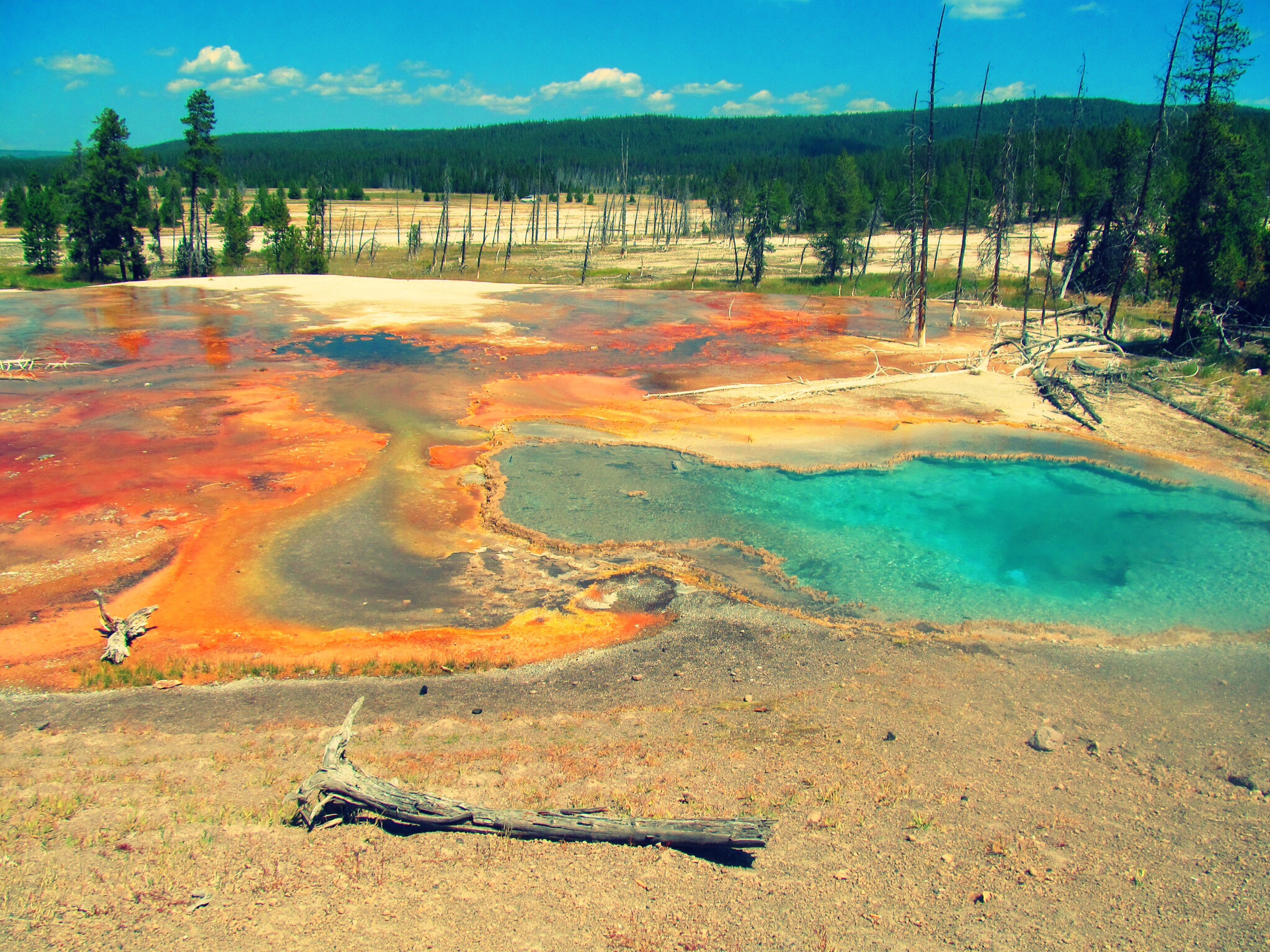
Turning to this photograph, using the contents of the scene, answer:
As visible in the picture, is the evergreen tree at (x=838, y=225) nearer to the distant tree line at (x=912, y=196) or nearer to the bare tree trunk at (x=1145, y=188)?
the distant tree line at (x=912, y=196)

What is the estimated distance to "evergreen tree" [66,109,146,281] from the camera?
150 ft

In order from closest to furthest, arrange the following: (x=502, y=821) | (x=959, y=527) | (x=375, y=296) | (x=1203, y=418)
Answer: (x=502, y=821)
(x=959, y=527)
(x=1203, y=418)
(x=375, y=296)

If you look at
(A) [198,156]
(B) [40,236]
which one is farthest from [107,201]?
(B) [40,236]

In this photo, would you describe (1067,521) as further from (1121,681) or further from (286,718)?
(286,718)

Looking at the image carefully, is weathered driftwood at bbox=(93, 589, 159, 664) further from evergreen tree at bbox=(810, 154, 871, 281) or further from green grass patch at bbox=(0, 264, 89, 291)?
evergreen tree at bbox=(810, 154, 871, 281)

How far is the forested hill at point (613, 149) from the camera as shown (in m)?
123

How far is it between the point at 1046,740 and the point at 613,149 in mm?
178154

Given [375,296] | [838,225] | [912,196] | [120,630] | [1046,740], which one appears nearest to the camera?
[1046,740]

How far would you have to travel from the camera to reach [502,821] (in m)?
6.02

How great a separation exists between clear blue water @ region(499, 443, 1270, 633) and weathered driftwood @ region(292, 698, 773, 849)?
18.8 feet

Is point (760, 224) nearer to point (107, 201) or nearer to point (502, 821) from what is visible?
point (107, 201)

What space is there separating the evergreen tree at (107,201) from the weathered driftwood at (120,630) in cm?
4605

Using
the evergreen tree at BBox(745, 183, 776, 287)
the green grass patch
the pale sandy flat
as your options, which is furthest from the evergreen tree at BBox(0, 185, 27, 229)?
the evergreen tree at BBox(745, 183, 776, 287)

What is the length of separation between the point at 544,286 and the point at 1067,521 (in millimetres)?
34996
